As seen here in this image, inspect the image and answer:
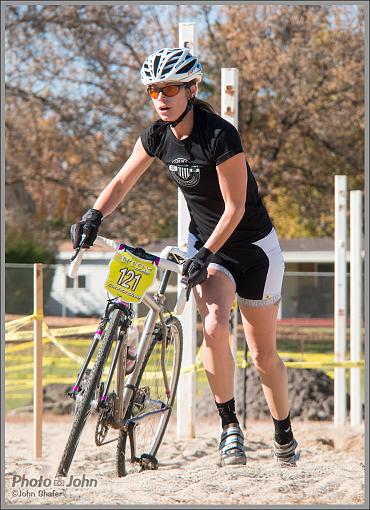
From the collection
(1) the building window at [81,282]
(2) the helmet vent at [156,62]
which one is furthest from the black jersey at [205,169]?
(1) the building window at [81,282]

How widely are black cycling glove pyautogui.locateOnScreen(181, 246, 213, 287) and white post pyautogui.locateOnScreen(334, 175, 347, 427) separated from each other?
5.48m

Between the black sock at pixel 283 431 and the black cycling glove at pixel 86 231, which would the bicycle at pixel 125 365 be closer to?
the black cycling glove at pixel 86 231

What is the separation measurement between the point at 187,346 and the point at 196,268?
A: 11.8ft

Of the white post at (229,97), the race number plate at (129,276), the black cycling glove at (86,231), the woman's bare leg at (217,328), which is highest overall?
the white post at (229,97)

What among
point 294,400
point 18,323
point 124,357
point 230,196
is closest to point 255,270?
point 230,196

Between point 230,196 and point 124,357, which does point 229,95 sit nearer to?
point 230,196

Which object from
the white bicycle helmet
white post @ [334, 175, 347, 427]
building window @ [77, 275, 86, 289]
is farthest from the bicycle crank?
building window @ [77, 275, 86, 289]

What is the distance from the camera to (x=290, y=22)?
21141 mm

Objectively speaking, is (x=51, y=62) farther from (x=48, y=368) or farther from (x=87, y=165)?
(x=48, y=368)

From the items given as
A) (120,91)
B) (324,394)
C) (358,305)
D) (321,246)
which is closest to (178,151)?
(358,305)

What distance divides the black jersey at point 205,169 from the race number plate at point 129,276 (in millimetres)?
411

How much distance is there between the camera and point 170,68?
5.00 m

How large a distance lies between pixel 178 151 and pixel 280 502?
1.84 m

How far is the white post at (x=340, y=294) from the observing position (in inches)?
402
